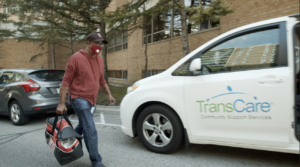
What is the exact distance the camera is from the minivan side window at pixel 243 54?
9.07ft

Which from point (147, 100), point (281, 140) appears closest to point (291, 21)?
point (281, 140)

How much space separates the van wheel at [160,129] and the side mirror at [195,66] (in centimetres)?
69

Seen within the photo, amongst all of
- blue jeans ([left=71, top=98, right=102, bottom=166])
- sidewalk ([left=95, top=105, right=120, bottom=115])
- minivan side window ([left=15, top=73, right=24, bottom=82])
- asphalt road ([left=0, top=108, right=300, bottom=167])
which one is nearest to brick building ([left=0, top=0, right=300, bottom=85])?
asphalt road ([left=0, top=108, right=300, bottom=167])

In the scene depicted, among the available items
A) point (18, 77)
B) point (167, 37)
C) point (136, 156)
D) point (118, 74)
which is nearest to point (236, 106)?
point (136, 156)

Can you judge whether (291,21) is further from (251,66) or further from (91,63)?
(91,63)

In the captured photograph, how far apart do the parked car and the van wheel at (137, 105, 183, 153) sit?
316cm

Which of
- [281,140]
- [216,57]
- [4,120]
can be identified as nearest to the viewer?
[281,140]

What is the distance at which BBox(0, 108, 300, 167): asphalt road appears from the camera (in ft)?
10.2

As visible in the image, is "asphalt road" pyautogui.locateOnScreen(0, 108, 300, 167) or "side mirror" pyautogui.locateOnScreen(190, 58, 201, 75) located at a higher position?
"side mirror" pyautogui.locateOnScreen(190, 58, 201, 75)

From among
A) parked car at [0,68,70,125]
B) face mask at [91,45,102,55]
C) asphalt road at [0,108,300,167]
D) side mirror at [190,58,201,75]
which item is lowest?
asphalt road at [0,108,300,167]

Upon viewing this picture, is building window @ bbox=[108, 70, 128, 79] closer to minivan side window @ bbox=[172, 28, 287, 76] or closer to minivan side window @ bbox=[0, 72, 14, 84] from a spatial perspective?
minivan side window @ bbox=[0, 72, 14, 84]

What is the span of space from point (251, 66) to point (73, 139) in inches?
96.5

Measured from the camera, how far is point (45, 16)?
969cm

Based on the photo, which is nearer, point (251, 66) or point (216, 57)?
point (251, 66)
